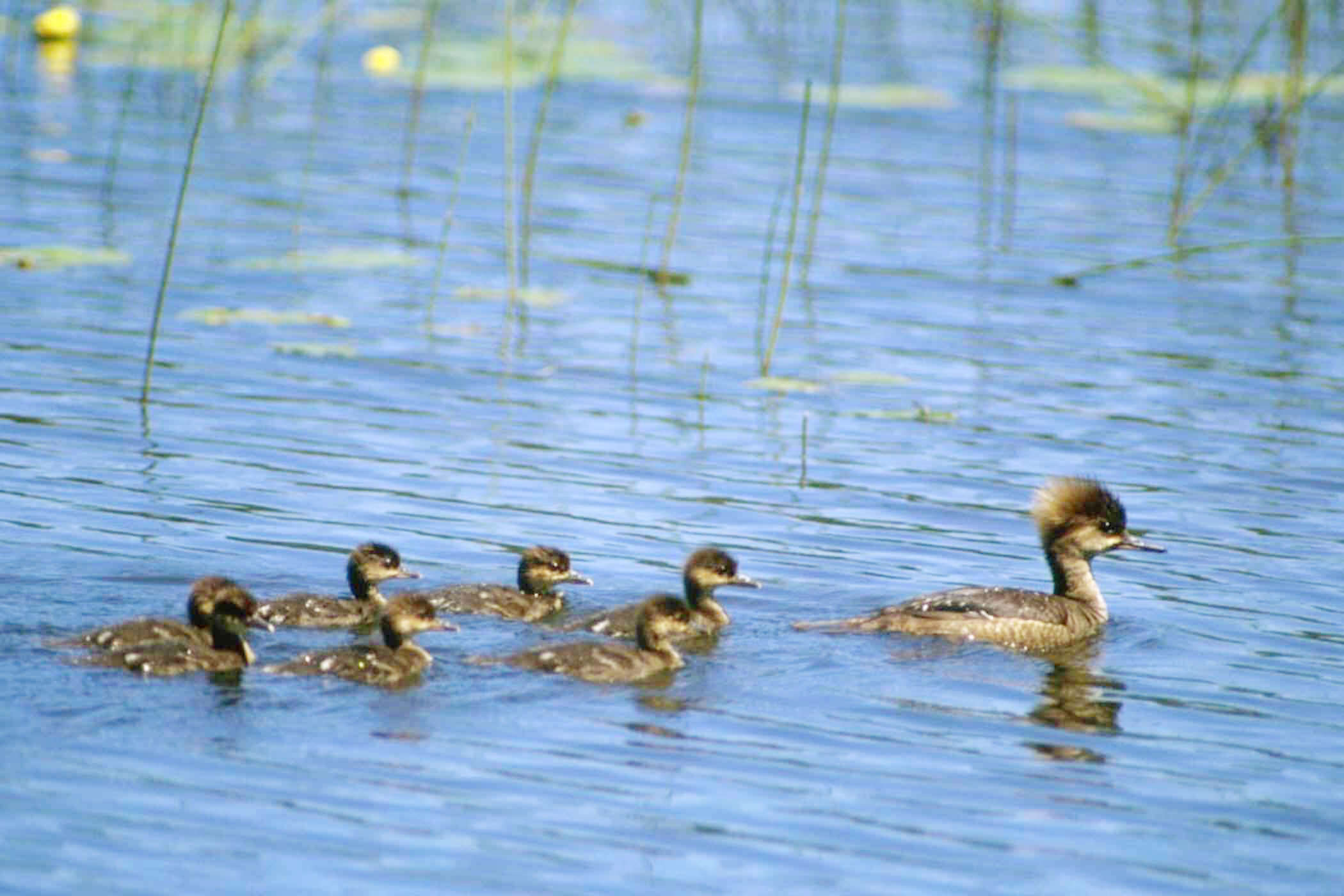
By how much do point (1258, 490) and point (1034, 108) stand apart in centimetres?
1058

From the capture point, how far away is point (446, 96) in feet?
66.5

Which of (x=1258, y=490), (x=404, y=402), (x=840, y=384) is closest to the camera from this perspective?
(x=1258, y=490)

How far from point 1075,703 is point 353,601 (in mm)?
2525

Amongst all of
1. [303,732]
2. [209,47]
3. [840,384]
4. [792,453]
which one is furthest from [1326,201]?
[303,732]

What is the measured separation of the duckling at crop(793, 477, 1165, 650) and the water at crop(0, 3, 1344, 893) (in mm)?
137

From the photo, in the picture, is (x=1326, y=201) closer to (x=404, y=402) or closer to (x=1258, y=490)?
(x=1258, y=490)

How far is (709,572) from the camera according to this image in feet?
27.9

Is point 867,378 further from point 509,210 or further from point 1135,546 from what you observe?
point 1135,546

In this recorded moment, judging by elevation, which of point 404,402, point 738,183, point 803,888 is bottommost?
point 803,888

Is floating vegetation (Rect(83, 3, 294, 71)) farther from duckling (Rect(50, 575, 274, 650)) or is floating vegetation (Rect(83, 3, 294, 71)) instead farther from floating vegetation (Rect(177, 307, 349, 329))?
duckling (Rect(50, 575, 274, 650))

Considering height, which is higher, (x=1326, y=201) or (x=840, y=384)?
(x=1326, y=201)

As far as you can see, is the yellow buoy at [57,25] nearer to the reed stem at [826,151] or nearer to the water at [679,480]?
the water at [679,480]

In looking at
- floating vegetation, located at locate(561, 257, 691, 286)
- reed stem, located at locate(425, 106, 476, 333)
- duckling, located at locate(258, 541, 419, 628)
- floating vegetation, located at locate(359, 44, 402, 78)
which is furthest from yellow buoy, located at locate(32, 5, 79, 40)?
duckling, located at locate(258, 541, 419, 628)

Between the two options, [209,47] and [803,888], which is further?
[209,47]
